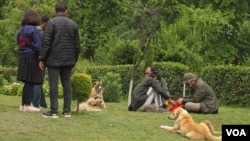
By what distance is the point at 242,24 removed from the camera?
3378 centimetres

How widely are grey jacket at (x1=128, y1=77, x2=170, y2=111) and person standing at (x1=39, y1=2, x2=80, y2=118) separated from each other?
331cm

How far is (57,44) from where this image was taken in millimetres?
9773

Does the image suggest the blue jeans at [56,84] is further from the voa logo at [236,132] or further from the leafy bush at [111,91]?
the leafy bush at [111,91]

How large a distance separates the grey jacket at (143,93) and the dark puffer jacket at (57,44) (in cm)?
351

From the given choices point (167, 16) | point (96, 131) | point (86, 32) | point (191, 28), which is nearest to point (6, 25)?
point (86, 32)

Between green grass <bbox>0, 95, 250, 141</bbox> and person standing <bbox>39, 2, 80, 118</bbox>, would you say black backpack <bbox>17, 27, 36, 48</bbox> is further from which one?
green grass <bbox>0, 95, 250, 141</bbox>

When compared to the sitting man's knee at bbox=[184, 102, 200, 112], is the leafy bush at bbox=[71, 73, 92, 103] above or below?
above

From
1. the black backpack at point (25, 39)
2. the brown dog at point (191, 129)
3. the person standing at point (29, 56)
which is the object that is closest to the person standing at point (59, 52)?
the person standing at point (29, 56)

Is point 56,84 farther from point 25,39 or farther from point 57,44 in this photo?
point 25,39

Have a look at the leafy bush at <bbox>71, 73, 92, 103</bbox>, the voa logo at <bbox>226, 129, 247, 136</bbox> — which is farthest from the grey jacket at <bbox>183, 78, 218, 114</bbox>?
the voa logo at <bbox>226, 129, 247, 136</bbox>

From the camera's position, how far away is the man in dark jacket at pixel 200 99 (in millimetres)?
12812

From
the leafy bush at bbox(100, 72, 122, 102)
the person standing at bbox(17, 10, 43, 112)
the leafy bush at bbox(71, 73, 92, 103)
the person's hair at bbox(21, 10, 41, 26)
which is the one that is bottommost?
the leafy bush at bbox(100, 72, 122, 102)

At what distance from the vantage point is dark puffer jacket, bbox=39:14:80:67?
974 centimetres

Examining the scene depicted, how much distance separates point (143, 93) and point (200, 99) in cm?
139
